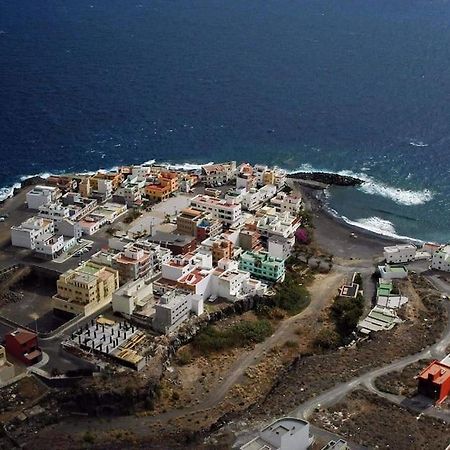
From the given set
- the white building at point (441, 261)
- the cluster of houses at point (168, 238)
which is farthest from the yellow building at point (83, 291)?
the white building at point (441, 261)

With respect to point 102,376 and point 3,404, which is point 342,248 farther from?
point 3,404

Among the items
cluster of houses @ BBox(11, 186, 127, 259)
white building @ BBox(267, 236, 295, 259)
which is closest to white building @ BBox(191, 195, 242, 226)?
white building @ BBox(267, 236, 295, 259)

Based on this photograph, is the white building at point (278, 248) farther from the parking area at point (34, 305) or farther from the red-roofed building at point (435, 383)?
the red-roofed building at point (435, 383)

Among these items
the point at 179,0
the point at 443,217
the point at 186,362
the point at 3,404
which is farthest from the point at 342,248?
the point at 179,0

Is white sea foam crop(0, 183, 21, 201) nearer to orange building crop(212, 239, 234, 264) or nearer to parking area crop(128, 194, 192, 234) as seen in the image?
parking area crop(128, 194, 192, 234)

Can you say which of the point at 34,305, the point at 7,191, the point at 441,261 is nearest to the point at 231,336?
the point at 34,305

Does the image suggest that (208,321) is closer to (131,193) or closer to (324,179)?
(131,193)
